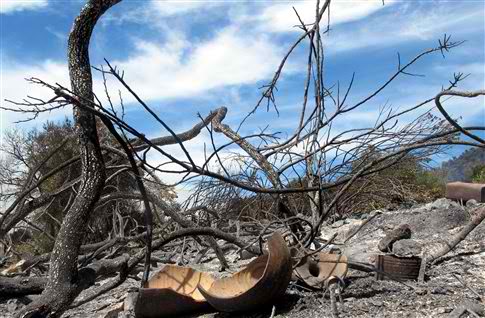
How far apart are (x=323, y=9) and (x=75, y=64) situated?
1902mm

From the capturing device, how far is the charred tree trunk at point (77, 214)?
411 centimetres

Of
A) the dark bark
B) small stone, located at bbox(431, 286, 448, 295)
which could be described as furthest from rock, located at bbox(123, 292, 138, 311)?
small stone, located at bbox(431, 286, 448, 295)

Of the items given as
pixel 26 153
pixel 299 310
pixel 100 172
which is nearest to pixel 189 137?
pixel 100 172

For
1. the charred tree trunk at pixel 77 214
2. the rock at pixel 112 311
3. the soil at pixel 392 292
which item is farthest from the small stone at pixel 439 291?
the rock at pixel 112 311

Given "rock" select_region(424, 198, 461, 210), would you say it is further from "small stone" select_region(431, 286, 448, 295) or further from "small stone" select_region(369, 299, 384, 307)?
"small stone" select_region(369, 299, 384, 307)

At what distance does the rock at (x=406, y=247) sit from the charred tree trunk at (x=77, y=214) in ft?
7.80

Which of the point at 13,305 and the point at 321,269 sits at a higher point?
the point at 321,269

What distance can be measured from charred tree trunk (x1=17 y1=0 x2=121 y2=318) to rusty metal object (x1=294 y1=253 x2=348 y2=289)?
149cm

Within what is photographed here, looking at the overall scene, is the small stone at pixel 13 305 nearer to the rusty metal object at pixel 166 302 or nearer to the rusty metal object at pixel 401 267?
the rusty metal object at pixel 166 302

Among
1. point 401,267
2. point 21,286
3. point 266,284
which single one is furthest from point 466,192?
point 21,286

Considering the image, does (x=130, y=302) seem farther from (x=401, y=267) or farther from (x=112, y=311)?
(x=401, y=267)

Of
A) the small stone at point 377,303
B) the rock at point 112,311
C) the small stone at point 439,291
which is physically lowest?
the rock at point 112,311

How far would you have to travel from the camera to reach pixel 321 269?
4.62 meters

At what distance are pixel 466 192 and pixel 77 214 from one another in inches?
218
